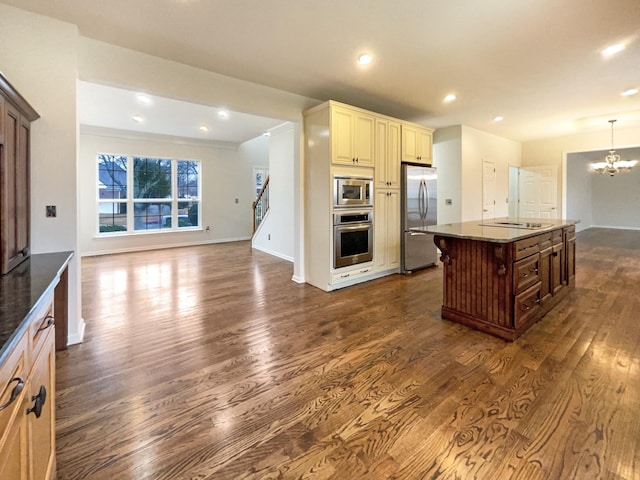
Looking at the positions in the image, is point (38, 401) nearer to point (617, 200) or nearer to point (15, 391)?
point (15, 391)

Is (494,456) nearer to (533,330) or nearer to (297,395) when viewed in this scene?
(297,395)

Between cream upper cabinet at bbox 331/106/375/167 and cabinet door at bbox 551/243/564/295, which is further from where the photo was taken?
cream upper cabinet at bbox 331/106/375/167

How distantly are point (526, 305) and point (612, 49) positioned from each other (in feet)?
8.87

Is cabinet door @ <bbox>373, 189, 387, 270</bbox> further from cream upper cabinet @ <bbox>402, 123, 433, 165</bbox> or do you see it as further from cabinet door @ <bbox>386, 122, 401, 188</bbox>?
cream upper cabinet @ <bbox>402, 123, 433, 165</bbox>

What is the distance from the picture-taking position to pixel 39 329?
3.87 feet

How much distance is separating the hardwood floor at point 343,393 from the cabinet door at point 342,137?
186 cm

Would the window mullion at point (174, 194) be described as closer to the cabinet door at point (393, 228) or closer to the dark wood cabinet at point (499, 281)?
the cabinet door at point (393, 228)

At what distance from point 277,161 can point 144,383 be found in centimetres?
512

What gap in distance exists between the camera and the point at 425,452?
1530 mm

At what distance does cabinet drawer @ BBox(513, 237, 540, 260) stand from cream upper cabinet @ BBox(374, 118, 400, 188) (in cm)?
214

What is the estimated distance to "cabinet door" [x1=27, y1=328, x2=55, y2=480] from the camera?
99cm

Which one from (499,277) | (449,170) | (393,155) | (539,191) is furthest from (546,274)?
(539,191)

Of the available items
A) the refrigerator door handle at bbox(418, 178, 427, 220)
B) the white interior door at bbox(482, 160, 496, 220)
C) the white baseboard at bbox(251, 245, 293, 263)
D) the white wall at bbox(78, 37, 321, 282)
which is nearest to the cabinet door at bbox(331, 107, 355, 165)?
the white wall at bbox(78, 37, 321, 282)

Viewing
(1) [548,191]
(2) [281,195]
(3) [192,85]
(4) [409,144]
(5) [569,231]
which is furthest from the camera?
(1) [548,191]
